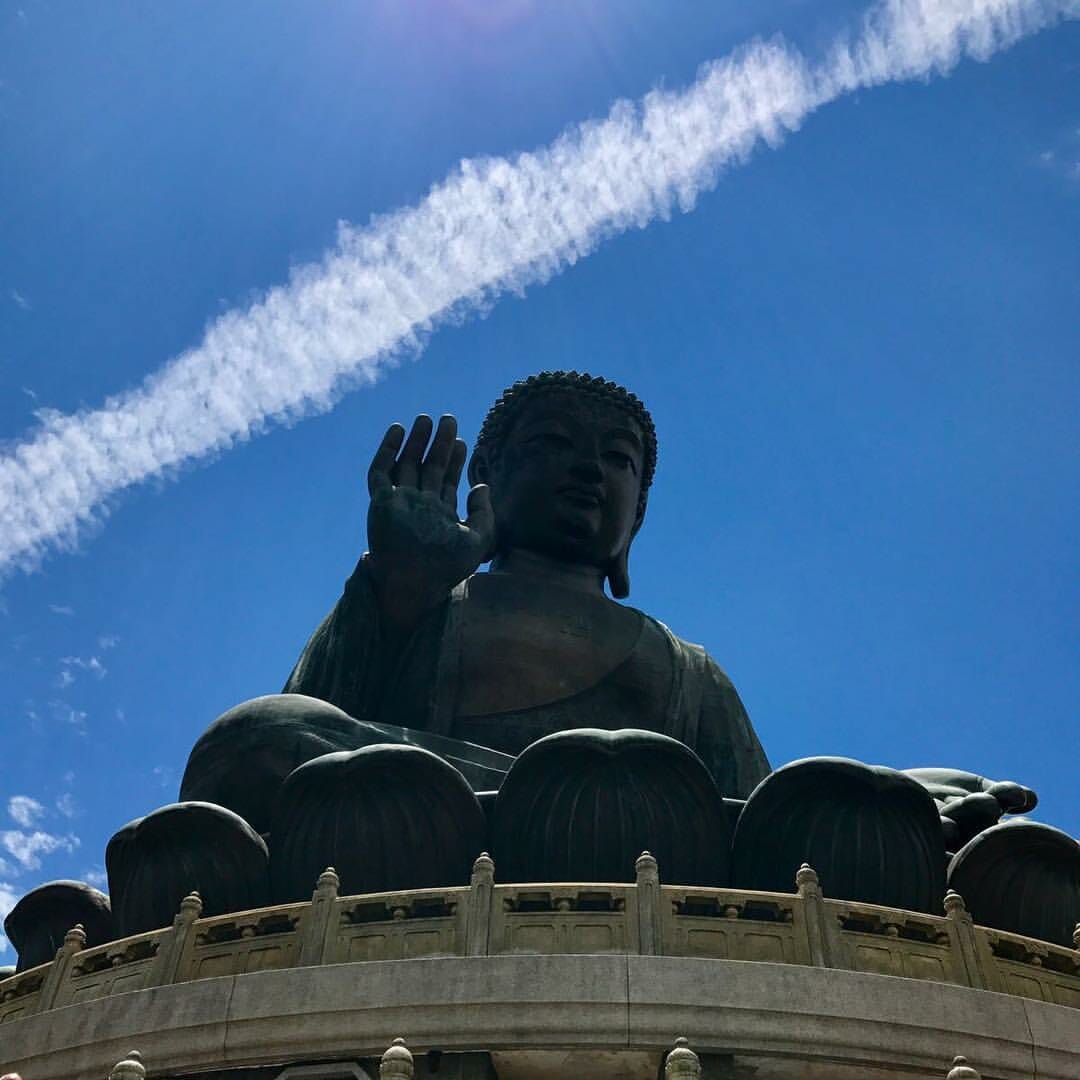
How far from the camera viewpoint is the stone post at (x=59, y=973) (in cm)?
749

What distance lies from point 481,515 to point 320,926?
531cm

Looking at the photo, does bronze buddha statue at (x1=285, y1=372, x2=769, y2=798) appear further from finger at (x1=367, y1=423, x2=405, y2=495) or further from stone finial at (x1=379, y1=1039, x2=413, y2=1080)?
stone finial at (x1=379, y1=1039, x2=413, y2=1080)

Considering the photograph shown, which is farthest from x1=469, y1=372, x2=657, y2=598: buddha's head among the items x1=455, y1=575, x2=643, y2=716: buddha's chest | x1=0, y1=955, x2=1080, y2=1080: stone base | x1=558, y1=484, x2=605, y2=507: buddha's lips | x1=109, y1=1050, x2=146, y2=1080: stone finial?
x1=109, y1=1050, x2=146, y2=1080: stone finial

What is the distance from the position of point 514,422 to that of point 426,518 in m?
3.20

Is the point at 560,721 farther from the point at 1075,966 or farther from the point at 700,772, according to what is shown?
the point at 1075,966

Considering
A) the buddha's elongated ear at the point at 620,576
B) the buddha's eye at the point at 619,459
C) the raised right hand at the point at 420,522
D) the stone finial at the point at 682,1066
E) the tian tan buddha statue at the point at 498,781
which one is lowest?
the stone finial at the point at 682,1066

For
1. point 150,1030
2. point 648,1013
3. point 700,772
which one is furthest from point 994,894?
A: point 150,1030

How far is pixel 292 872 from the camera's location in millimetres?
8266

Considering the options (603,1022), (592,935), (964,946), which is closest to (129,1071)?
(603,1022)

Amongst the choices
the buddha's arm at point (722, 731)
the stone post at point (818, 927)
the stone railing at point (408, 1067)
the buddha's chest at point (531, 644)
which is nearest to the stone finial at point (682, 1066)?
the stone railing at point (408, 1067)

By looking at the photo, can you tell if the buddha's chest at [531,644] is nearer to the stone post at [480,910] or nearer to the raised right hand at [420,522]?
the raised right hand at [420,522]

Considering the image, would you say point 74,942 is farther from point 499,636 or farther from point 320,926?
point 499,636

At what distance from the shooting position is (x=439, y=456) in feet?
38.5

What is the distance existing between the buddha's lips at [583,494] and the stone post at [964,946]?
6.88 metres
